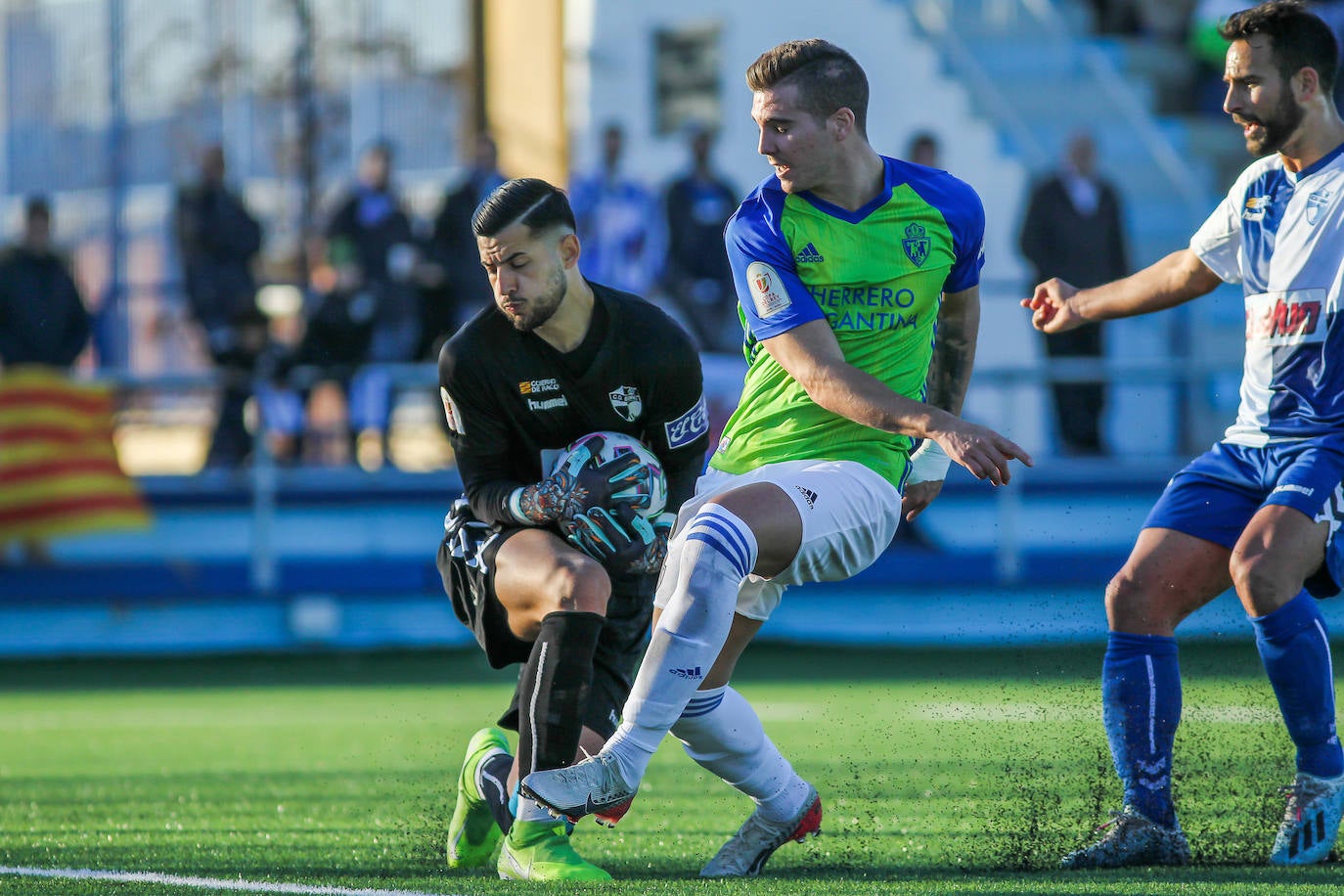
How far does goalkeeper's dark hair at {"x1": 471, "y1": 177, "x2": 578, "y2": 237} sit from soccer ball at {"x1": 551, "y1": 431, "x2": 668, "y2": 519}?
61 cm

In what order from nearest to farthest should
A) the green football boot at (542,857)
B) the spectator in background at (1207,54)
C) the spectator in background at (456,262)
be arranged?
1. the green football boot at (542,857)
2. the spectator in background at (456,262)
3. the spectator in background at (1207,54)

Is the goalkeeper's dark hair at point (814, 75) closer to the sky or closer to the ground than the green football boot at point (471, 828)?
closer to the sky

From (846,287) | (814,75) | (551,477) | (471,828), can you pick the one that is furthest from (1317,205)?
(471,828)

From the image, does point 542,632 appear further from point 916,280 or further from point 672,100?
point 672,100

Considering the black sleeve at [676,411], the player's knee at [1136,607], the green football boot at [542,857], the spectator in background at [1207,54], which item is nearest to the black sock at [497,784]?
the green football boot at [542,857]

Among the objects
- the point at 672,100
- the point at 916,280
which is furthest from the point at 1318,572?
the point at 672,100

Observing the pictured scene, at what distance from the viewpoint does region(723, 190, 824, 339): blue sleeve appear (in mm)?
4973

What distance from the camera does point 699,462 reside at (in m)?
5.50

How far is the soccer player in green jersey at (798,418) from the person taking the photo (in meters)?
4.71

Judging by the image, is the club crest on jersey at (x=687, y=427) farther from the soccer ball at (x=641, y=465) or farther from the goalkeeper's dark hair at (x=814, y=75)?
the goalkeeper's dark hair at (x=814, y=75)

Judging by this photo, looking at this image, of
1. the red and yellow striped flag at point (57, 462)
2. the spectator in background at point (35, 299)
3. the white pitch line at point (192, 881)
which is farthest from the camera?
the spectator in background at point (35, 299)

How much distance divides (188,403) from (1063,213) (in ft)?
21.3

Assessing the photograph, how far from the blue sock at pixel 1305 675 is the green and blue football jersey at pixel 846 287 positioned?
108 centimetres

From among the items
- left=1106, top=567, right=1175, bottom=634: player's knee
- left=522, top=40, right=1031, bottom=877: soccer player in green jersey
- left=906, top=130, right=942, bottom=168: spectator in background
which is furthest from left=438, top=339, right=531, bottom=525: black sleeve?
left=906, top=130, right=942, bottom=168: spectator in background
